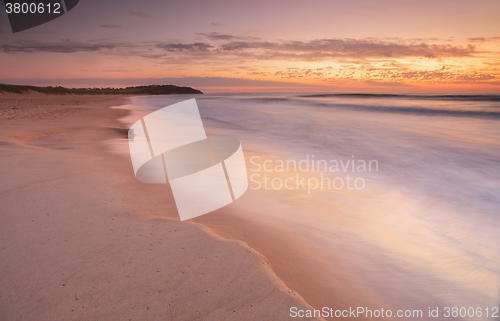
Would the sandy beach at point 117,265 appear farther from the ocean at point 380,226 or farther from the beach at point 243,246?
the ocean at point 380,226

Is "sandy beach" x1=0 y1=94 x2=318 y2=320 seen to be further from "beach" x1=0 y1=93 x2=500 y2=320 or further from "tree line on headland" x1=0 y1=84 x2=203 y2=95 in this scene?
"tree line on headland" x1=0 y1=84 x2=203 y2=95

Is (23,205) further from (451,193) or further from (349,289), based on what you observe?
(451,193)

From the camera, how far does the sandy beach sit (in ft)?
4.79

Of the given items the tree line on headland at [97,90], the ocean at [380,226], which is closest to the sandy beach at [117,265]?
the ocean at [380,226]

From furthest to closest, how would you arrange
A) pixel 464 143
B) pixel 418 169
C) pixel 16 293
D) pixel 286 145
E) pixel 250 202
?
pixel 464 143 → pixel 286 145 → pixel 418 169 → pixel 250 202 → pixel 16 293

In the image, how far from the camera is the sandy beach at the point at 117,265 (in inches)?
57.5

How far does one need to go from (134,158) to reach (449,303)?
196 inches

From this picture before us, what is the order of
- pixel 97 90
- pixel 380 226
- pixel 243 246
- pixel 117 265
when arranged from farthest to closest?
pixel 97 90, pixel 380 226, pixel 243 246, pixel 117 265

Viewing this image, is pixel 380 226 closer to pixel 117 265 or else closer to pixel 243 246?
pixel 243 246

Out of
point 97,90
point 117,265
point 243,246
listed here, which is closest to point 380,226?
point 243,246

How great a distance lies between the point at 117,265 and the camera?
1.75 meters

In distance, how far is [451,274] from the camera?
91.0 inches

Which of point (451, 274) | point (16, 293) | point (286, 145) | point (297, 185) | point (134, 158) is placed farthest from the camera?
point (286, 145)

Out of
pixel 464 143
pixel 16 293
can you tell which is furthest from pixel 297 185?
pixel 464 143
